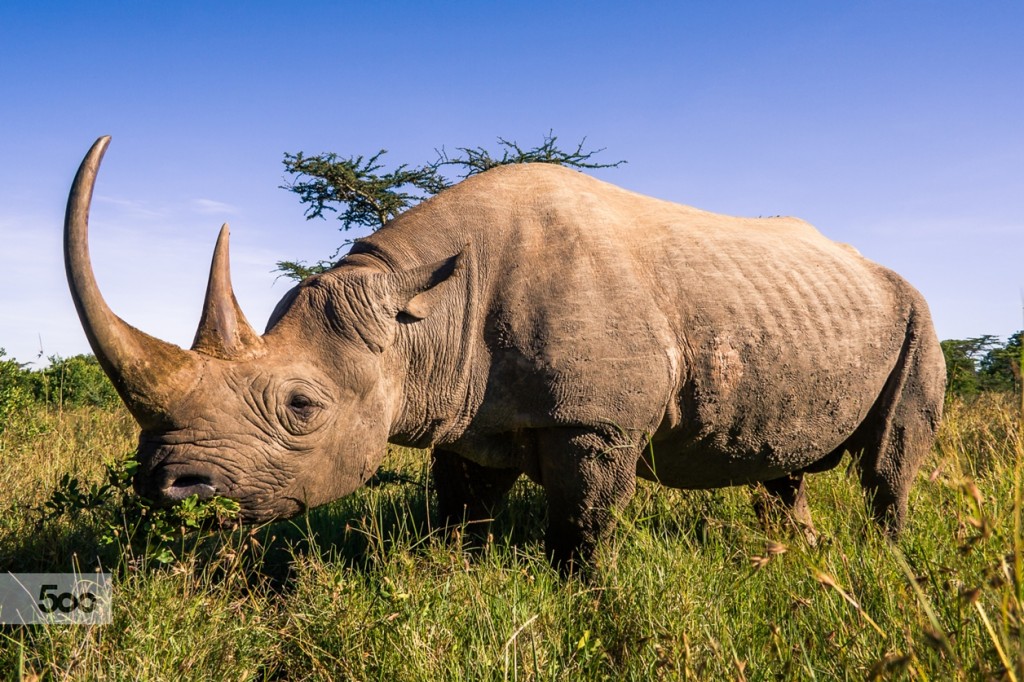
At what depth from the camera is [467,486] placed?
5.02 m

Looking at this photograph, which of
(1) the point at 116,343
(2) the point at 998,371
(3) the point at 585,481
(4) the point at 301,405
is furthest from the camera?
(2) the point at 998,371

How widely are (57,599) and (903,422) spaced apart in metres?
4.56

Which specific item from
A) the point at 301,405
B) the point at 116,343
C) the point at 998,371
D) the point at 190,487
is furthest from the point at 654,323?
the point at 998,371

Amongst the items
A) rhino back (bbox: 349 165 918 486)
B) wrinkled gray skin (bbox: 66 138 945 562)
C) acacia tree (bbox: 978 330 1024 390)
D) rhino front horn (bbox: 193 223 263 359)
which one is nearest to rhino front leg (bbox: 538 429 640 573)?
wrinkled gray skin (bbox: 66 138 945 562)

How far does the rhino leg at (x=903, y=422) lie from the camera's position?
5.31 m

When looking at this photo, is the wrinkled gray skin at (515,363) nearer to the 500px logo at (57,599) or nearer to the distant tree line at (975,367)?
the 500px logo at (57,599)

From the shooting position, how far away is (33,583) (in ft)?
13.0

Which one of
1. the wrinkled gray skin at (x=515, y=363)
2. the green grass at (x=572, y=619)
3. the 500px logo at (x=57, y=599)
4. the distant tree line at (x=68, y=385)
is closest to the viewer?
the green grass at (x=572, y=619)

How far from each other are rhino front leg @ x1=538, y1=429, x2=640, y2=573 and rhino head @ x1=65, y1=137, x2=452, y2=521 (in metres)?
0.82

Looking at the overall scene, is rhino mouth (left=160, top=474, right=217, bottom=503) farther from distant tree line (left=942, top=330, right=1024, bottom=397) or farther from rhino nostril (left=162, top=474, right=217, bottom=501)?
distant tree line (left=942, top=330, right=1024, bottom=397)

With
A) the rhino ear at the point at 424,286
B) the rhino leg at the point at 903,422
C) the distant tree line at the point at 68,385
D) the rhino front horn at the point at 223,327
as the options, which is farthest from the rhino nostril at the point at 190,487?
the distant tree line at the point at 68,385

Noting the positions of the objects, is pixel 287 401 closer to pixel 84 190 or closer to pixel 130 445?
pixel 84 190

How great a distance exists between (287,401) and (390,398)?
55cm

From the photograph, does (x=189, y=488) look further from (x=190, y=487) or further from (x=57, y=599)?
(x=57, y=599)
